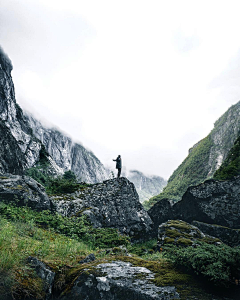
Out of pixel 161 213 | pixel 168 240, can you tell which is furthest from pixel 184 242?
pixel 161 213

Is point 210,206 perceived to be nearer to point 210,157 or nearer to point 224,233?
point 224,233

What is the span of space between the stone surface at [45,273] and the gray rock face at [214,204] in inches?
569

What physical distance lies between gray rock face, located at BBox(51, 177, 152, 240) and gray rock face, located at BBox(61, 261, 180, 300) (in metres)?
7.09

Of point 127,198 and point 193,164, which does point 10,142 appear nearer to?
point 127,198

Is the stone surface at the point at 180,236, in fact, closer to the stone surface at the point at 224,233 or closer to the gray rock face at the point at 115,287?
the stone surface at the point at 224,233

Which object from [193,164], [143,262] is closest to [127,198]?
[143,262]

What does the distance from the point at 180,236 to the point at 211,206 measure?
6056mm

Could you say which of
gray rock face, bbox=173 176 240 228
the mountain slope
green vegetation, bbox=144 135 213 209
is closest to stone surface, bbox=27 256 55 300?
gray rock face, bbox=173 176 240 228

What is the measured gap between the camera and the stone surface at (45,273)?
3432 mm

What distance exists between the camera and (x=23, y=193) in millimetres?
9539

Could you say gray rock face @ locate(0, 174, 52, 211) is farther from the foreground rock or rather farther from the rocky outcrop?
the foreground rock

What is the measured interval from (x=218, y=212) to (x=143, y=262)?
12.1 meters

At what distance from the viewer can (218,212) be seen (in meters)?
14.2

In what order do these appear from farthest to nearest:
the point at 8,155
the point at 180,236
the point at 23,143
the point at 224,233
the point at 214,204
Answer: the point at 23,143 → the point at 8,155 → the point at 214,204 → the point at 224,233 → the point at 180,236
